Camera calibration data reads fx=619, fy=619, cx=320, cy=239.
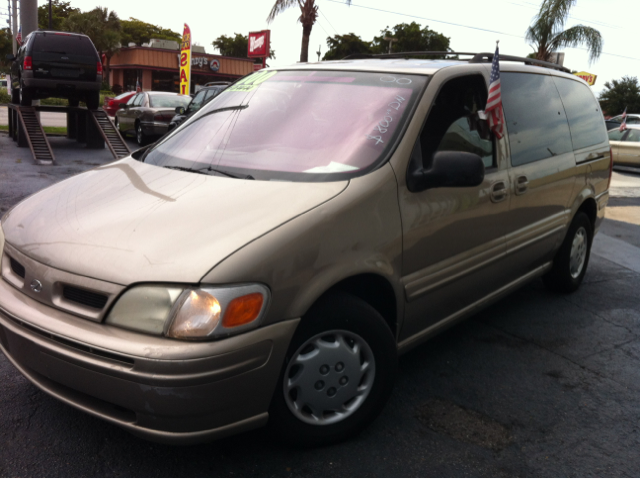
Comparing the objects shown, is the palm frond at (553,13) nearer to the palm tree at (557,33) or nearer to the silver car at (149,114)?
the palm tree at (557,33)

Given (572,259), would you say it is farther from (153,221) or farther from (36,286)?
(36,286)

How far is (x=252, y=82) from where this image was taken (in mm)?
3826

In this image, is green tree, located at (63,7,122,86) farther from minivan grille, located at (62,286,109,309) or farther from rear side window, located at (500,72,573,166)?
minivan grille, located at (62,286,109,309)

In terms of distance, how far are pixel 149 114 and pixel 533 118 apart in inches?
523

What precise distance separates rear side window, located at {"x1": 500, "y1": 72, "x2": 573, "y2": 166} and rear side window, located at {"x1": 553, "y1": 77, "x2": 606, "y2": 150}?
138mm

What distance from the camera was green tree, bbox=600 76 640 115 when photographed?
43062mm

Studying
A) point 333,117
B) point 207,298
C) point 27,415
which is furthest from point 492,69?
point 27,415

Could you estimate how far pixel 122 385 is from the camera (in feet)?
7.16

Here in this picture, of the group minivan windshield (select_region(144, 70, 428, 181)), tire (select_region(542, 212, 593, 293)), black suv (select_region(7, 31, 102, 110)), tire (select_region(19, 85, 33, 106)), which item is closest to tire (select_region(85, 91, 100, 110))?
black suv (select_region(7, 31, 102, 110))

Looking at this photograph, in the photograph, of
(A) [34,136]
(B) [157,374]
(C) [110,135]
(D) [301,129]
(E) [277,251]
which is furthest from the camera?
(C) [110,135]

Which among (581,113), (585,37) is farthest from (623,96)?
(581,113)

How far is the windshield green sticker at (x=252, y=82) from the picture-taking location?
148 inches

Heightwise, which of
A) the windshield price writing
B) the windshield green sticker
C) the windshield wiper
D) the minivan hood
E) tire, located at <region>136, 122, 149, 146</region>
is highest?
the windshield green sticker

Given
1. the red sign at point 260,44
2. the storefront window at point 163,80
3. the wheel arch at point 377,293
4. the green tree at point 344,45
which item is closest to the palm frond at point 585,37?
the red sign at point 260,44
